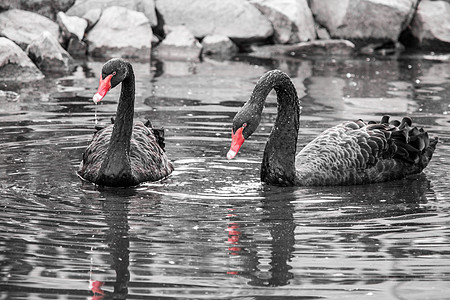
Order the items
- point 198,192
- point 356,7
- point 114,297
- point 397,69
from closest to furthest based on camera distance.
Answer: point 114,297 → point 198,192 → point 397,69 → point 356,7

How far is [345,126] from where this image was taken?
7.21m

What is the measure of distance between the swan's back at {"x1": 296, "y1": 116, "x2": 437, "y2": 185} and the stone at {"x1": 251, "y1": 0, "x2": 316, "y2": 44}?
850cm

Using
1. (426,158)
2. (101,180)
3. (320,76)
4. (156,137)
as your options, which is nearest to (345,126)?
(426,158)

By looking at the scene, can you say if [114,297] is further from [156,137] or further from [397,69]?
[397,69]

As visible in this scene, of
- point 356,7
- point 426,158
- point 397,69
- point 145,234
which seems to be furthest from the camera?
point 356,7

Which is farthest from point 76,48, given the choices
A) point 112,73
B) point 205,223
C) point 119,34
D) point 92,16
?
point 205,223

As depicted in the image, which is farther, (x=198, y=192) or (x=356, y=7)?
(x=356, y=7)

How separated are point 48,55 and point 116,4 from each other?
258cm

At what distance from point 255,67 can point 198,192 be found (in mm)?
7880

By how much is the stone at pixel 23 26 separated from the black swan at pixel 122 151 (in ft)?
21.9

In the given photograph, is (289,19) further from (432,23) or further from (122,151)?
(122,151)

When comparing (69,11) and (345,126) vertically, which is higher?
→ (69,11)

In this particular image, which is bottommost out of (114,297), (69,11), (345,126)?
(114,297)

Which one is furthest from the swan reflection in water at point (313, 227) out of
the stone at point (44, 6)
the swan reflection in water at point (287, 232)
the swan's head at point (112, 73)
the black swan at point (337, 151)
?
the stone at point (44, 6)
